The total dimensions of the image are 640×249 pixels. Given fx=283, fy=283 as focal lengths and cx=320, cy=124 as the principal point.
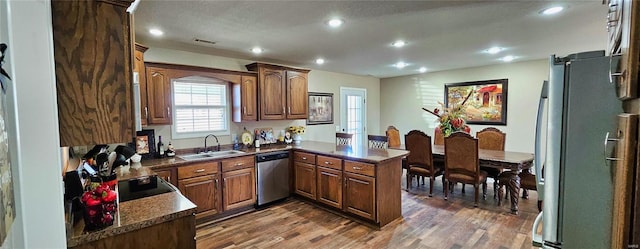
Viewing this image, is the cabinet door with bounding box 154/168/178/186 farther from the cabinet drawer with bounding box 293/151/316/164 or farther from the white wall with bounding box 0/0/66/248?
the white wall with bounding box 0/0/66/248

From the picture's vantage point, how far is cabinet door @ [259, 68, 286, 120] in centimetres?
428

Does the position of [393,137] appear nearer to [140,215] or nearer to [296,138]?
[296,138]

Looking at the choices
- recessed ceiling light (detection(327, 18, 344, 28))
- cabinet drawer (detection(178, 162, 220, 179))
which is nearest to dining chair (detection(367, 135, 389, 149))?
recessed ceiling light (detection(327, 18, 344, 28))

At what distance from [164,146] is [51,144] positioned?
289cm

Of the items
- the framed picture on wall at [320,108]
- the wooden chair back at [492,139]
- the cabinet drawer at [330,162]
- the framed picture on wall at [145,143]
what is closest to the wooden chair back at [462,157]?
the wooden chair back at [492,139]

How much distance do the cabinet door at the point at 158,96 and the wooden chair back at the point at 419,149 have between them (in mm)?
3340

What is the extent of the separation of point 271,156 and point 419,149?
2.18 meters

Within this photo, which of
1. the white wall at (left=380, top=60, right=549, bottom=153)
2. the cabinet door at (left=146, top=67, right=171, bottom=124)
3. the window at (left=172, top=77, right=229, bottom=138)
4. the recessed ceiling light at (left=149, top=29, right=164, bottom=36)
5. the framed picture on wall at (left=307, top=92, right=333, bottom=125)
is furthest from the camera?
the framed picture on wall at (left=307, top=92, right=333, bottom=125)

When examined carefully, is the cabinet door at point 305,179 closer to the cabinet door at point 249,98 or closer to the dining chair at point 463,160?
the cabinet door at point 249,98

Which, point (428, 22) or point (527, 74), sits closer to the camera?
point (428, 22)

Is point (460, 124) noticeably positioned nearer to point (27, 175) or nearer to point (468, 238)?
point (468, 238)

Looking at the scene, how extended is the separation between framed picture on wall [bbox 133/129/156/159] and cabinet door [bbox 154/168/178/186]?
0.49 meters

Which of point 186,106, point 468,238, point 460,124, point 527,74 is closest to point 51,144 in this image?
→ point 186,106

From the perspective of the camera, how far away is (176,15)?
242cm
